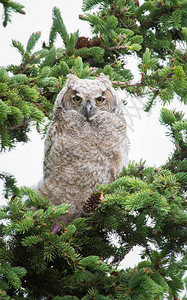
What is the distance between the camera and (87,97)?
2570mm

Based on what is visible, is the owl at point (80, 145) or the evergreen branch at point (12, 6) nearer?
the evergreen branch at point (12, 6)

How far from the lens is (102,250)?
2082 mm

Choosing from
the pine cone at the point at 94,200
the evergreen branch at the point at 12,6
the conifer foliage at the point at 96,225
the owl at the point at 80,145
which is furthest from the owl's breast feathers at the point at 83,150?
the evergreen branch at the point at 12,6

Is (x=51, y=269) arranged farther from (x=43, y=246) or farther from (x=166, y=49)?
(x=166, y=49)

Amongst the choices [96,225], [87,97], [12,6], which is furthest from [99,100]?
[96,225]

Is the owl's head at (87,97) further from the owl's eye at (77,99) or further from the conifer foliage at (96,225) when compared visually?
the conifer foliage at (96,225)

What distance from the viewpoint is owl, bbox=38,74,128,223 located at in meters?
Result: 2.57

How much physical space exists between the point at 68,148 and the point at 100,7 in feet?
4.73

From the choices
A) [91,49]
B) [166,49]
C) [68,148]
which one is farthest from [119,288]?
[166,49]

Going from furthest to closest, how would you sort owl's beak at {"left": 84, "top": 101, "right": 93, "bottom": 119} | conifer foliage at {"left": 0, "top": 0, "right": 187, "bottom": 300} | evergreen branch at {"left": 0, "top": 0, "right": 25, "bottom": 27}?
owl's beak at {"left": 84, "top": 101, "right": 93, "bottom": 119}
evergreen branch at {"left": 0, "top": 0, "right": 25, "bottom": 27}
conifer foliage at {"left": 0, "top": 0, "right": 187, "bottom": 300}

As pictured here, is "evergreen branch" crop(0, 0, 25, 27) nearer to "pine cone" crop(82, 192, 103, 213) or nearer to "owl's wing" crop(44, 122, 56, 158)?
"owl's wing" crop(44, 122, 56, 158)

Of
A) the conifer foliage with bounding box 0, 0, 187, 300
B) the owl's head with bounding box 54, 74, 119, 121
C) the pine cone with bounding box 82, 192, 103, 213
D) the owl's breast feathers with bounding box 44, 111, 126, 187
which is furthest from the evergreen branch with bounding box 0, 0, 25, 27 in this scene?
the pine cone with bounding box 82, 192, 103, 213

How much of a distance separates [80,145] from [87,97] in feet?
1.07

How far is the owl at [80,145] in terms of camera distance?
2.57m
